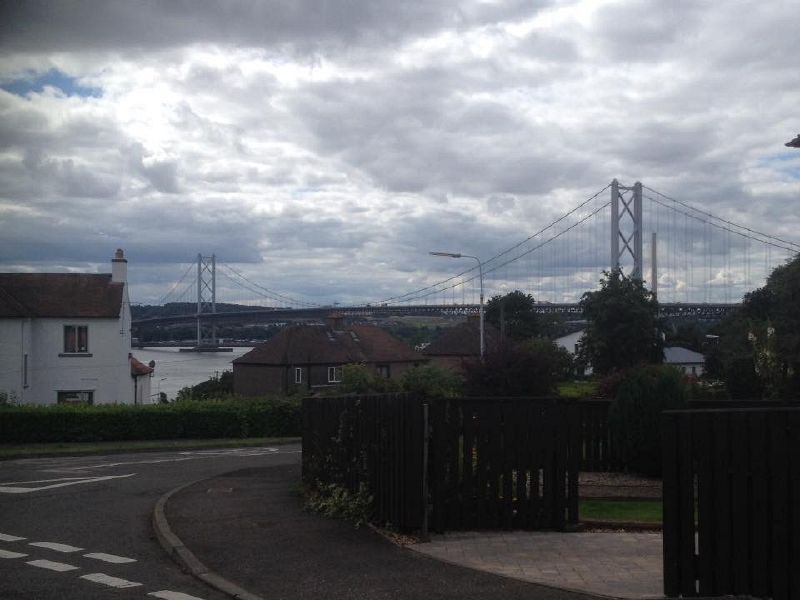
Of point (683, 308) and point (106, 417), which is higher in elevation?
point (683, 308)

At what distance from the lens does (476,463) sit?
1120cm

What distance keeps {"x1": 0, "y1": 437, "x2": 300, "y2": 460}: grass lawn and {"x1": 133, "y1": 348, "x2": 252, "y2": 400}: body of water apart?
23228 millimetres

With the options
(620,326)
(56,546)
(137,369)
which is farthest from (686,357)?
(56,546)

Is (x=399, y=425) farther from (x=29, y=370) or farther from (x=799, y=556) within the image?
(x=29, y=370)

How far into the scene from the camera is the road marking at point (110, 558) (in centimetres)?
1023

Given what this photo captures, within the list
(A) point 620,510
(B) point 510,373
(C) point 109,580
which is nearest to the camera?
(C) point 109,580

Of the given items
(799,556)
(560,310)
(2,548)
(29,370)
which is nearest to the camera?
(799,556)

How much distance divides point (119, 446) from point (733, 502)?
26946mm

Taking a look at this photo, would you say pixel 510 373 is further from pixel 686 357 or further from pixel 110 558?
pixel 686 357

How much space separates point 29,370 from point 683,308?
4474 cm

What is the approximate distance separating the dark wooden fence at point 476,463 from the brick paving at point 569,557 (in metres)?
0.27

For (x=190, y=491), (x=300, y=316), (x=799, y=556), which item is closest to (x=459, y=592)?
(x=799, y=556)

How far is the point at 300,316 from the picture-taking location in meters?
57.0

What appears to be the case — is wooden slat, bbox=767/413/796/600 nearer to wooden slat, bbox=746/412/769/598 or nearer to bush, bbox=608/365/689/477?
wooden slat, bbox=746/412/769/598
